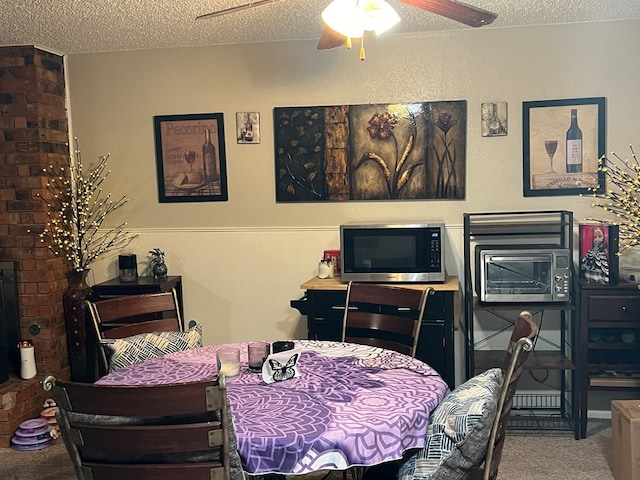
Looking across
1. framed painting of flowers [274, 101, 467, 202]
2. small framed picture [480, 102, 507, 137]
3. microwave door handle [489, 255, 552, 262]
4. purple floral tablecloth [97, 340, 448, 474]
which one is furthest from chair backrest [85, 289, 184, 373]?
small framed picture [480, 102, 507, 137]

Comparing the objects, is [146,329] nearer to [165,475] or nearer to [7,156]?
[165,475]

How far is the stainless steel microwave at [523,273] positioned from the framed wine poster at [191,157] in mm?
1676

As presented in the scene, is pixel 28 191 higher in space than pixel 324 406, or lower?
higher

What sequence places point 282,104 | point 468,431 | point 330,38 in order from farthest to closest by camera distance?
point 282,104 → point 330,38 → point 468,431

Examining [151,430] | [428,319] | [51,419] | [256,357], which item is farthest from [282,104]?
[151,430]

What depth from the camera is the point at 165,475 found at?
58.9 inches

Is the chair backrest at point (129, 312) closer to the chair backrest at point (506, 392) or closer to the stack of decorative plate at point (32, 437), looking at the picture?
the stack of decorative plate at point (32, 437)

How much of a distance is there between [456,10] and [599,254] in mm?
1826

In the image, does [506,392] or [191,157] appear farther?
[191,157]

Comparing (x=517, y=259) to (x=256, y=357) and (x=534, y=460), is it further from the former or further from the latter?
(x=256, y=357)

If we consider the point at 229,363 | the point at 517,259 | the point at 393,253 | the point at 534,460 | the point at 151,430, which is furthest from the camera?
the point at 393,253

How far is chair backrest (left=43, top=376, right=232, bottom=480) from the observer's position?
1463 mm

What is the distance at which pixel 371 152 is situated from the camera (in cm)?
380

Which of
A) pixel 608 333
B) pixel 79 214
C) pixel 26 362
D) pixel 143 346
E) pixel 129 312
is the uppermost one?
pixel 79 214
